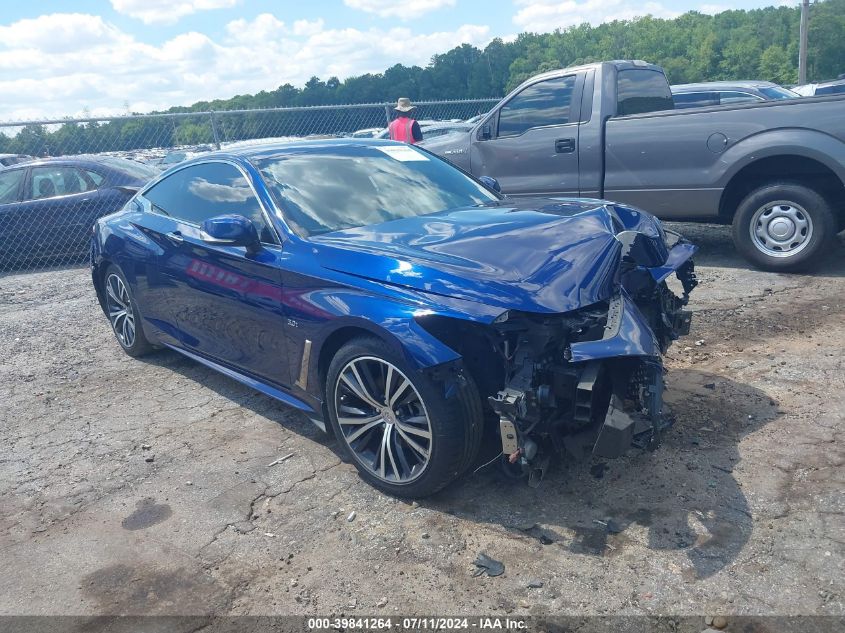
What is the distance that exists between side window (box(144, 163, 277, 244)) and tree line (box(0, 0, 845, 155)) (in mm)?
7657

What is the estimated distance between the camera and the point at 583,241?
3.47 m

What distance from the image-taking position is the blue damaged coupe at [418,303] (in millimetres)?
3020

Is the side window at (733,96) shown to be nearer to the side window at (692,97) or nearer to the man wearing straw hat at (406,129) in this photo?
the side window at (692,97)

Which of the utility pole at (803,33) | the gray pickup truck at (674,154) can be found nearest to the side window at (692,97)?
the gray pickup truck at (674,154)

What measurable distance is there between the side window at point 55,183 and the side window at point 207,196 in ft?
17.7

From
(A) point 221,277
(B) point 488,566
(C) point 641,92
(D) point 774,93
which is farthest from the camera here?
(D) point 774,93

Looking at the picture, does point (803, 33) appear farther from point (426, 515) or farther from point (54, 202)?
point (426, 515)

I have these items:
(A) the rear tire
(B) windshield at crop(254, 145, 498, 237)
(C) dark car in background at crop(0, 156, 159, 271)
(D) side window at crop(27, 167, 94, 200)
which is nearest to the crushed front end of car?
(B) windshield at crop(254, 145, 498, 237)

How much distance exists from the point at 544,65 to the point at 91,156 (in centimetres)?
3824

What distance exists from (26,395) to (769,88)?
12.6 m

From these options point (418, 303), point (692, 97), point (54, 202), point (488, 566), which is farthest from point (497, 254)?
point (692, 97)

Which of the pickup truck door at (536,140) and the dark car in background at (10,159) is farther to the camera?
the dark car in background at (10,159)

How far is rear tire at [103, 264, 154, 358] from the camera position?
552cm

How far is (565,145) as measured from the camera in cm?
751
